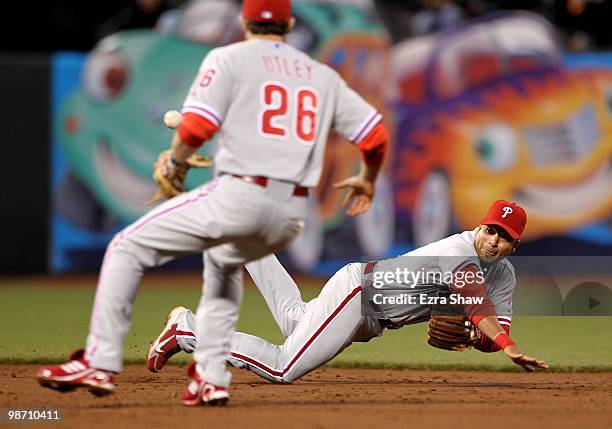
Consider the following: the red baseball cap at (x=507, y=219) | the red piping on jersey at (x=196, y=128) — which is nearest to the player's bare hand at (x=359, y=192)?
the red piping on jersey at (x=196, y=128)

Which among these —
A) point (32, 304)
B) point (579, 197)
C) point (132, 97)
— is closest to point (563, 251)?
point (579, 197)

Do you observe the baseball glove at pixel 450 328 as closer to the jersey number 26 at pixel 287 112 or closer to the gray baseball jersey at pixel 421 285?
the gray baseball jersey at pixel 421 285

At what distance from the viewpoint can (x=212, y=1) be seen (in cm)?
1498

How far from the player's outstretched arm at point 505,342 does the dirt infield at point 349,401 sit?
23 centimetres

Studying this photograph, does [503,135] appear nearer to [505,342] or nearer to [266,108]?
[505,342]

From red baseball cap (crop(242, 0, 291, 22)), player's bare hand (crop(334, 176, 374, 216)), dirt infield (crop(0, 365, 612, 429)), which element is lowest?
dirt infield (crop(0, 365, 612, 429))

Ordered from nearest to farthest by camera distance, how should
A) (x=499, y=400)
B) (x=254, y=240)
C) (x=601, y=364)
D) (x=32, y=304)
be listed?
(x=254, y=240) < (x=499, y=400) < (x=601, y=364) < (x=32, y=304)

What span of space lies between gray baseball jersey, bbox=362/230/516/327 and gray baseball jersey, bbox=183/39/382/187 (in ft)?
3.90

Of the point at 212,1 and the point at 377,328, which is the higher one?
the point at 212,1

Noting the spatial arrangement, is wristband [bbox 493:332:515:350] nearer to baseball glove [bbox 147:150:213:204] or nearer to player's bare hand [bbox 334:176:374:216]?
Answer: player's bare hand [bbox 334:176:374:216]

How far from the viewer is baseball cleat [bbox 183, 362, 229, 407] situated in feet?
18.4

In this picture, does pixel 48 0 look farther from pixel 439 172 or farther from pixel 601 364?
pixel 601 364

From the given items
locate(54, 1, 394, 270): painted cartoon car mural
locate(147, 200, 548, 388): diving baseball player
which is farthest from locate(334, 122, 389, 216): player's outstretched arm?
locate(54, 1, 394, 270): painted cartoon car mural

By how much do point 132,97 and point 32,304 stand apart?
3.74 metres
